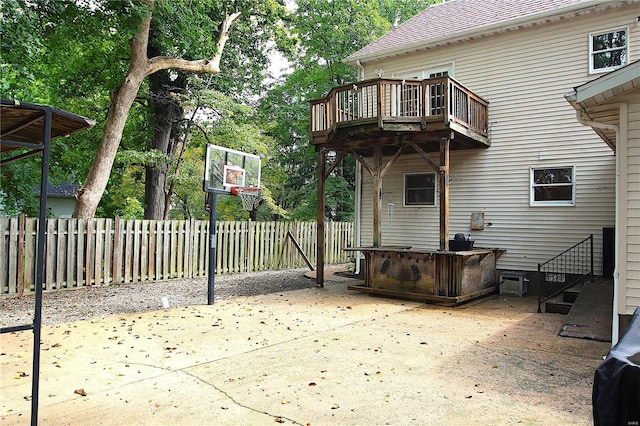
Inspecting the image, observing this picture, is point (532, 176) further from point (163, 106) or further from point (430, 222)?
point (163, 106)

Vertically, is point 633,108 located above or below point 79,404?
above

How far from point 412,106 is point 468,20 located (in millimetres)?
4833

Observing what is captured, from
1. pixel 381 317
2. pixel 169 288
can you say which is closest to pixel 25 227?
pixel 169 288

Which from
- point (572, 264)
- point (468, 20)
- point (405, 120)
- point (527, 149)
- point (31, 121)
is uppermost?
point (468, 20)

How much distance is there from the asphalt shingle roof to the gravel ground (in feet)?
24.5

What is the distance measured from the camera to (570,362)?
5211mm

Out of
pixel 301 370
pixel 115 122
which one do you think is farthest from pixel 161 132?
pixel 301 370

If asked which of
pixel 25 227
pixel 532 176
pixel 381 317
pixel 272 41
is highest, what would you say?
pixel 272 41

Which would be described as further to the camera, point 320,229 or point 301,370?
point 320,229

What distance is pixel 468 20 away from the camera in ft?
41.3

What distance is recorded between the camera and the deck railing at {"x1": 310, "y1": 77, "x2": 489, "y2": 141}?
9.50m

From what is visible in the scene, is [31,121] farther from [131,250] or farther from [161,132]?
[161,132]

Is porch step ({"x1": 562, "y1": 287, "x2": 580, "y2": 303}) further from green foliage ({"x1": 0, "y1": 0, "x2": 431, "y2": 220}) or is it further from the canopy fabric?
green foliage ({"x1": 0, "y1": 0, "x2": 431, "y2": 220})

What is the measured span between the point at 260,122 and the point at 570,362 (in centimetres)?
1834
